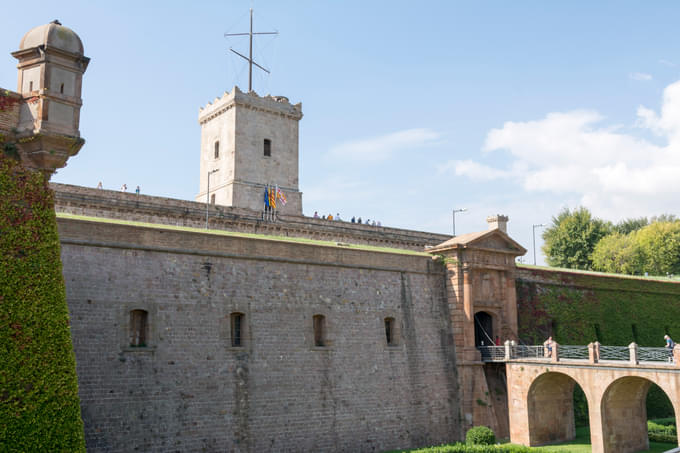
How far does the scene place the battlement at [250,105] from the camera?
46500 mm

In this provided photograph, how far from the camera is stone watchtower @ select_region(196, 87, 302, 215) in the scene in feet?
150

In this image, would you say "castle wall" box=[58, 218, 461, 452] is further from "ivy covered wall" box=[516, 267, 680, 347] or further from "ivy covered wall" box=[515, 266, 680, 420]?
"ivy covered wall" box=[515, 266, 680, 420]

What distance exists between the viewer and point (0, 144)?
15.4 metres

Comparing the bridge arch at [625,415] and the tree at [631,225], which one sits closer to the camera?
the bridge arch at [625,415]

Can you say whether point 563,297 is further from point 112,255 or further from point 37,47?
point 37,47

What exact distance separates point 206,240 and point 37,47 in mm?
10030

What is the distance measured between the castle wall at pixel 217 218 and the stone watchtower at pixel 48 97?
45.7 feet

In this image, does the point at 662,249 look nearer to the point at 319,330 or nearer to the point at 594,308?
the point at 594,308

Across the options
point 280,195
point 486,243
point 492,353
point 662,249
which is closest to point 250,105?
point 280,195

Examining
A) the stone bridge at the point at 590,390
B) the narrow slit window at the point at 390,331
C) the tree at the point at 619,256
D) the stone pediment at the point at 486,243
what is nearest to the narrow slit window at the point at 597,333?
the stone bridge at the point at 590,390

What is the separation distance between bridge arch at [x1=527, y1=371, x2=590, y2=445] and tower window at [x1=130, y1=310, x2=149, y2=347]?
58.6ft

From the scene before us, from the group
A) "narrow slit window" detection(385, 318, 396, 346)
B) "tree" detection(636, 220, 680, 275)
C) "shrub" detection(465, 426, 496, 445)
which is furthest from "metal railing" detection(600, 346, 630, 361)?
"tree" detection(636, 220, 680, 275)

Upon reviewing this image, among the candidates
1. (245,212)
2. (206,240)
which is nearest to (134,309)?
(206,240)

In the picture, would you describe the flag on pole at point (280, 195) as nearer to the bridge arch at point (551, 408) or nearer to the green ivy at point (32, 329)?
the bridge arch at point (551, 408)
